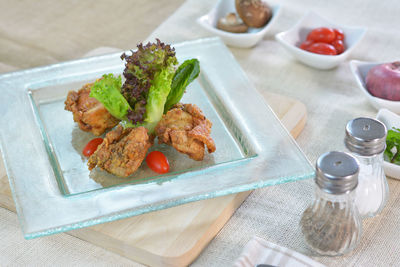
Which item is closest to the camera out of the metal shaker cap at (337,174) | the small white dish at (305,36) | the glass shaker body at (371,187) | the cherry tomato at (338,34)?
the metal shaker cap at (337,174)

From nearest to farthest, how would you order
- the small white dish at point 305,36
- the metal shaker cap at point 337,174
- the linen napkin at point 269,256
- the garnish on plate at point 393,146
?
1. the metal shaker cap at point 337,174
2. the linen napkin at point 269,256
3. the garnish on plate at point 393,146
4. the small white dish at point 305,36

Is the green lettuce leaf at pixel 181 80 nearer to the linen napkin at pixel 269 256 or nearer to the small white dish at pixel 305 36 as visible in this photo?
the linen napkin at pixel 269 256

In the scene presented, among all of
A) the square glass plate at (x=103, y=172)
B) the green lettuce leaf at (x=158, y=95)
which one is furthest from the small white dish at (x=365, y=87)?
the green lettuce leaf at (x=158, y=95)

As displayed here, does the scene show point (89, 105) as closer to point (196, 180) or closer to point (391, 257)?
point (196, 180)

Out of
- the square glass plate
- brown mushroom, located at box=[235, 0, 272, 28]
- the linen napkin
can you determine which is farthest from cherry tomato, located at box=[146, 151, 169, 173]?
brown mushroom, located at box=[235, 0, 272, 28]

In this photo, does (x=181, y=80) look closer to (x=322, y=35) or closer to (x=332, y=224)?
(x=332, y=224)

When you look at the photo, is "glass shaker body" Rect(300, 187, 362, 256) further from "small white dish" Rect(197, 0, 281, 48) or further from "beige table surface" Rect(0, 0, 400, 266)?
"small white dish" Rect(197, 0, 281, 48)
